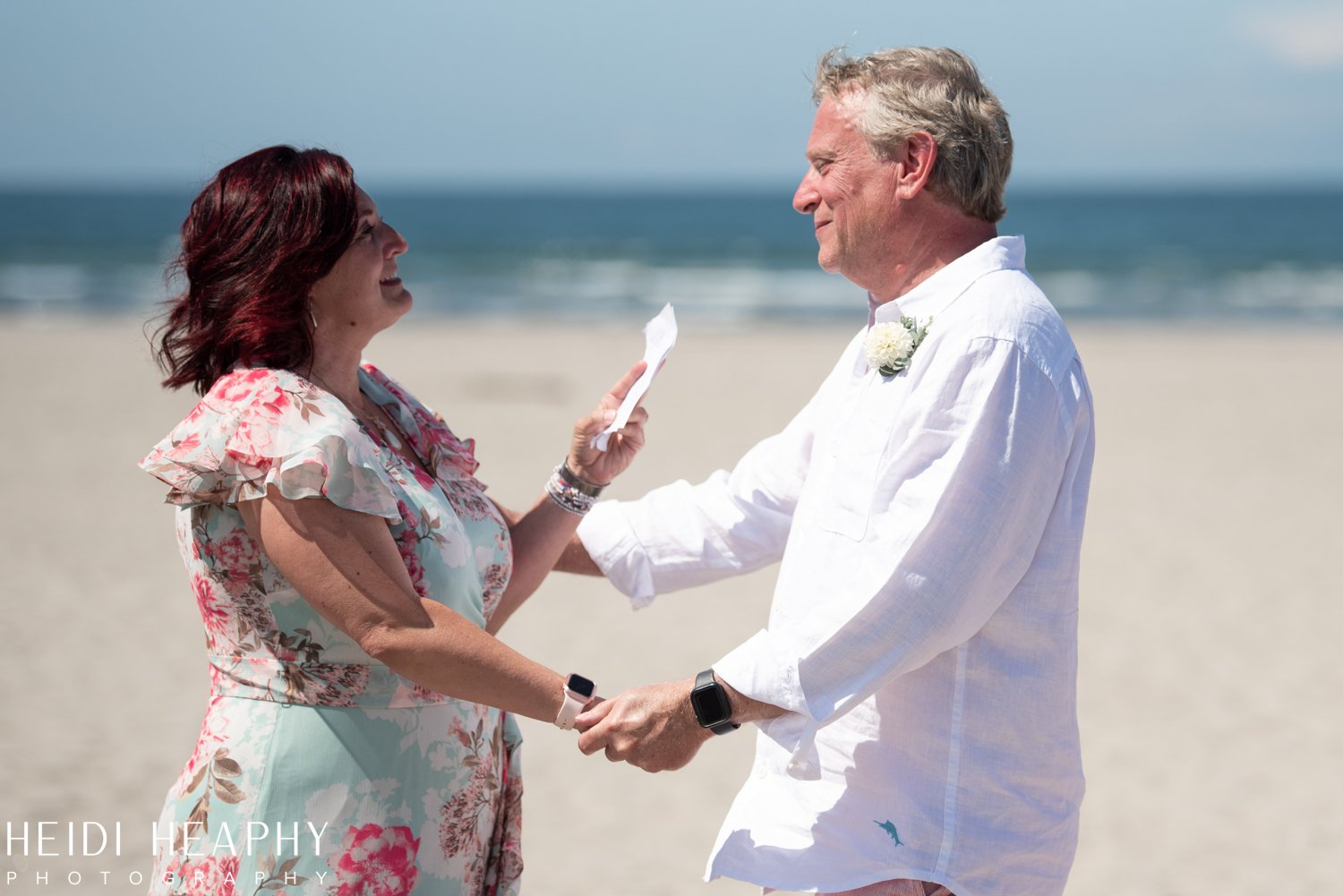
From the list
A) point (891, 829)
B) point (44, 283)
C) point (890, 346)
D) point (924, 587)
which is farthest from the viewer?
point (44, 283)

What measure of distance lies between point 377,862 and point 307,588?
60 cm

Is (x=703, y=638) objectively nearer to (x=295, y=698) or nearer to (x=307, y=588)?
(x=295, y=698)

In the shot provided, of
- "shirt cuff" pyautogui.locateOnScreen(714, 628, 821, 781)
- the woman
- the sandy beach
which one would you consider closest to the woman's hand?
the woman

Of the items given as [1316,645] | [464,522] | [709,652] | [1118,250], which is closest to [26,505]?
[709,652]

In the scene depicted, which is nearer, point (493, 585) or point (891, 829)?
point (891, 829)

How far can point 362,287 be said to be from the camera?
106 inches

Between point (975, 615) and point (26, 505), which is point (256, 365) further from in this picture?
point (26, 505)

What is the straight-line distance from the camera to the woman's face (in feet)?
8.75

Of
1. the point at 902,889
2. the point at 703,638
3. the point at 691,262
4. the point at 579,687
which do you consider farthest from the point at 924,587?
the point at 691,262

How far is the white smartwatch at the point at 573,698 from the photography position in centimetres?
261

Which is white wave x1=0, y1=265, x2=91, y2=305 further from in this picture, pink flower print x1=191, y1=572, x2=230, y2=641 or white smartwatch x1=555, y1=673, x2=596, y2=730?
white smartwatch x1=555, y1=673, x2=596, y2=730

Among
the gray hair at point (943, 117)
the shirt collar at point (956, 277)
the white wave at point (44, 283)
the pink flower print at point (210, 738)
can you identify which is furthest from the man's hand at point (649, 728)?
the white wave at point (44, 283)

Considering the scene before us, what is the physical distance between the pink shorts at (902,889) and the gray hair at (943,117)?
1396 millimetres

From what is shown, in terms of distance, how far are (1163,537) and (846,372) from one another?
7846mm
